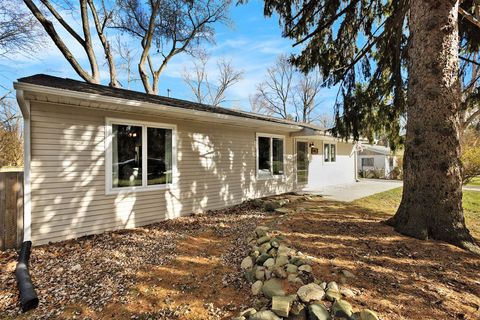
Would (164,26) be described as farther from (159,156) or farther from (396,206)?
(396,206)

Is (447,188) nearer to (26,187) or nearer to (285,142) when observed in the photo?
(285,142)

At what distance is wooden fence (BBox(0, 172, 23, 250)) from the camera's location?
446cm

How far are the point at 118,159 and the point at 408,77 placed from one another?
6.11 meters

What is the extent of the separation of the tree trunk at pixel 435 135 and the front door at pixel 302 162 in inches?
243

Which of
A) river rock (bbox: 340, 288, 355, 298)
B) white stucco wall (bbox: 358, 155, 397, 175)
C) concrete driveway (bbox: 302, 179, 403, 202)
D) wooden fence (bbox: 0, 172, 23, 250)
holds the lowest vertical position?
river rock (bbox: 340, 288, 355, 298)

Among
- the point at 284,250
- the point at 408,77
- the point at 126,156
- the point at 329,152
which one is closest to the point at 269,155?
the point at 329,152

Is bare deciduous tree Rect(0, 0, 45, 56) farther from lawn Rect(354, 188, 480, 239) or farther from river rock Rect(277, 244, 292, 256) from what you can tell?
lawn Rect(354, 188, 480, 239)

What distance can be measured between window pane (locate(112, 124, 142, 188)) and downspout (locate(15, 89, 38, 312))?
4.62 ft

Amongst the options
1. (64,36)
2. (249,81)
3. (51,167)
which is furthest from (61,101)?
(249,81)

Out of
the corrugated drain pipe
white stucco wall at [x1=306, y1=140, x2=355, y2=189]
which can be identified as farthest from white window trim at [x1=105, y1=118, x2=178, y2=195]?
white stucco wall at [x1=306, y1=140, x2=355, y2=189]

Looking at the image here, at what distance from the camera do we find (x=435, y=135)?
4516mm

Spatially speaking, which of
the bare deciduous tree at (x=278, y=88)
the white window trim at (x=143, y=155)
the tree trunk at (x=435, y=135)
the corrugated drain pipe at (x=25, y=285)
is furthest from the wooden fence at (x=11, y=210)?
the bare deciduous tree at (x=278, y=88)

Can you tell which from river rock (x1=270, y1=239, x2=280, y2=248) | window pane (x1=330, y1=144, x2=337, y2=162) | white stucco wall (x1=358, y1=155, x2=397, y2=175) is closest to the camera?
river rock (x1=270, y1=239, x2=280, y2=248)

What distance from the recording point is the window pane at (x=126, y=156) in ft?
18.0
